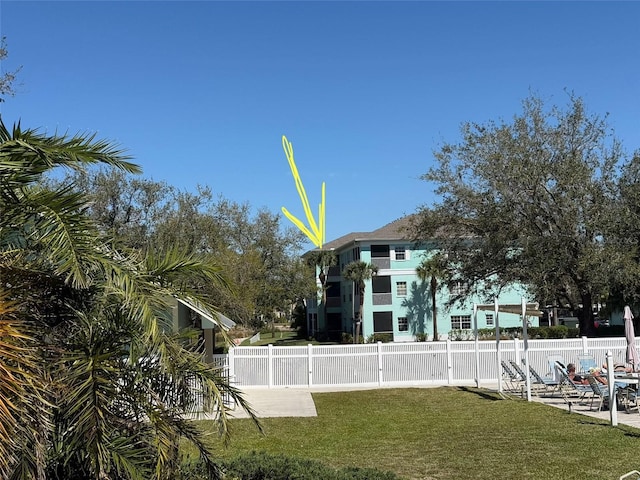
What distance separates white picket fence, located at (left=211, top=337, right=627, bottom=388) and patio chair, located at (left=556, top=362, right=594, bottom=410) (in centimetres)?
262

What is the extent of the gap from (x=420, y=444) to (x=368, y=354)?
8.66 metres

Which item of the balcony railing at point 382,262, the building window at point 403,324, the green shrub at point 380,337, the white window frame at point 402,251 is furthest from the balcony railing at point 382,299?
the white window frame at point 402,251

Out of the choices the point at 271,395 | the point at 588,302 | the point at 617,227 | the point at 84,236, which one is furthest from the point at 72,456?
the point at 588,302

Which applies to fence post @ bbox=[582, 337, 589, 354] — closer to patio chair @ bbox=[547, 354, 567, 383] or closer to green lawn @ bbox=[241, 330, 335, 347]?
patio chair @ bbox=[547, 354, 567, 383]

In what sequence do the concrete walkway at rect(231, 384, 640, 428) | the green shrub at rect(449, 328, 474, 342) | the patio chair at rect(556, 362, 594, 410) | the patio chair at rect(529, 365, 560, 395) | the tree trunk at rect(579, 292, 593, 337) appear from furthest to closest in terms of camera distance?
the green shrub at rect(449, 328, 474, 342) < the tree trunk at rect(579, 292, 593, 337) < the patio chair at rect(529, 365, 560, 395) < the patio chair at rect(556, 362, 594, 410) < the concrete walkway at rect(231, 384, 640, 428)

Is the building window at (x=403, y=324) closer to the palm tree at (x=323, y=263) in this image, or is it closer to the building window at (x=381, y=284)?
the building window at (x=381, y=284)

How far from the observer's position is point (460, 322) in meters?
43.4

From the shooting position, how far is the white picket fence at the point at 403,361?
58.5 ft

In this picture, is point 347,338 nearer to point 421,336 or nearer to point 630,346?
point 421,336

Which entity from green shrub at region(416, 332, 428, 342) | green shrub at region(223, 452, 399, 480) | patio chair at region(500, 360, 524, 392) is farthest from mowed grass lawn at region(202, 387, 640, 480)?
green shrub at region(416, 332, 428, 342)

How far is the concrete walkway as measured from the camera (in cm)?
1177

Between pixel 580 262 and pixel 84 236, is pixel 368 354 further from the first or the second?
pixel 84 236

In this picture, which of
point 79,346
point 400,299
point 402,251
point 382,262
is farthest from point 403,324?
point 79,346

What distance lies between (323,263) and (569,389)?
38.6m
